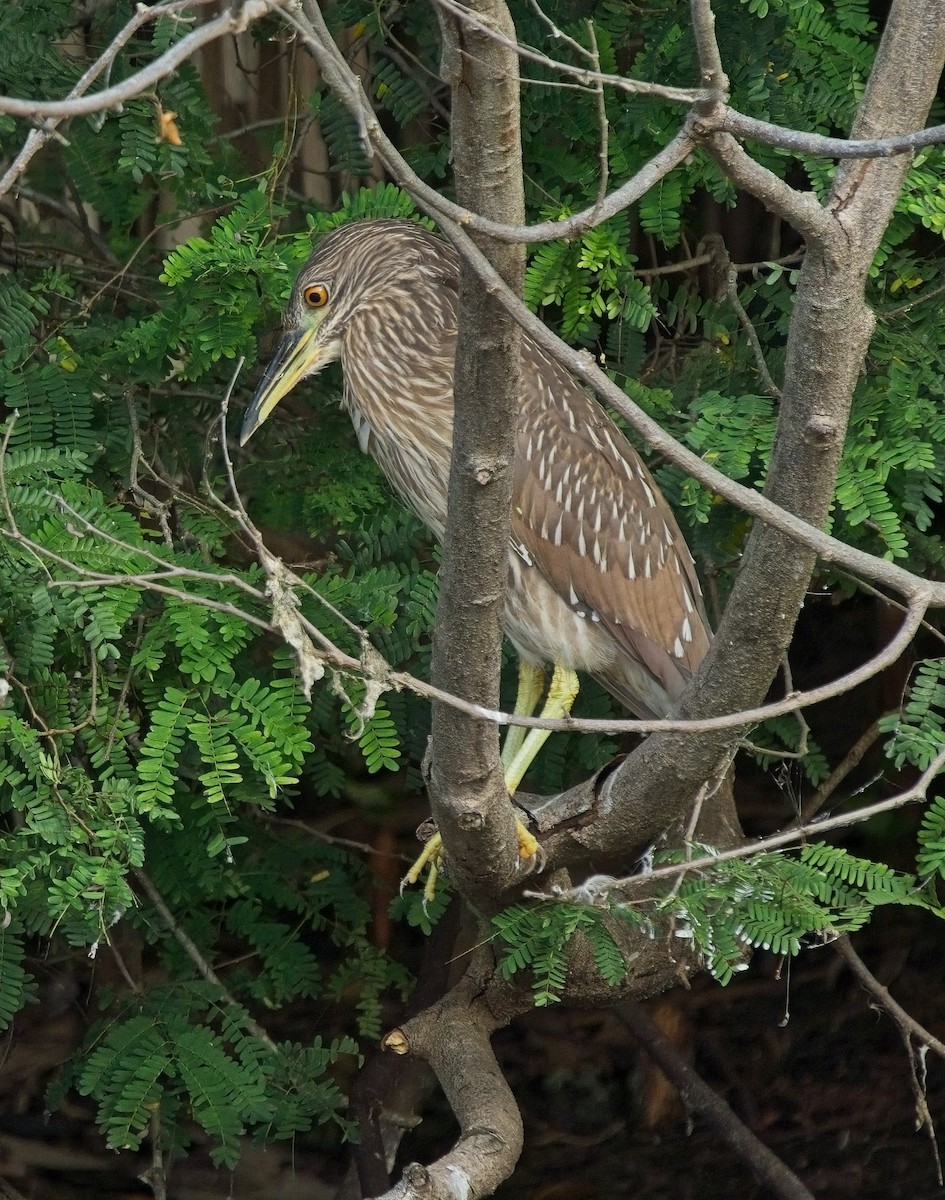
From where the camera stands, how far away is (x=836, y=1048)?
179 inches

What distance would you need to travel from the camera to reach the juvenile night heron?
289 cm

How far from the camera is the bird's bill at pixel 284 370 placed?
283 cm

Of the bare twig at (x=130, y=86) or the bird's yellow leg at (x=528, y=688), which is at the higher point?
the bare twig at (x=130, y=86)

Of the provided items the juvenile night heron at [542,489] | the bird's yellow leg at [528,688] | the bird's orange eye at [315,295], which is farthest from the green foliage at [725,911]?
the bird's orange eye at [315,295]

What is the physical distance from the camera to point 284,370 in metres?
2.90

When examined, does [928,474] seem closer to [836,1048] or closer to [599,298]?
[599,298]

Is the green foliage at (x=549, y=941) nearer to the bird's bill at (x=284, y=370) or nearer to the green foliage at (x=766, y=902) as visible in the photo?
the green foliage at (x=766, y=902)

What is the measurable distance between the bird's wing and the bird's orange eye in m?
0.43

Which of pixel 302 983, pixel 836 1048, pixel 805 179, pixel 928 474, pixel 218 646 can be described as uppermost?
pixel 805 179

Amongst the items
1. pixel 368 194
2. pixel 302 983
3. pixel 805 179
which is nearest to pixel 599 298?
pixel 368 194

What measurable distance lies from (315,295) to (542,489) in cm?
60

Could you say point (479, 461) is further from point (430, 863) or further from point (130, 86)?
point (430, 863)

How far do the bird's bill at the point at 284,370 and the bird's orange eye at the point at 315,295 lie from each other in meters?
0.05

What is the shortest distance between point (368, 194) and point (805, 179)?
1057 millimetres
